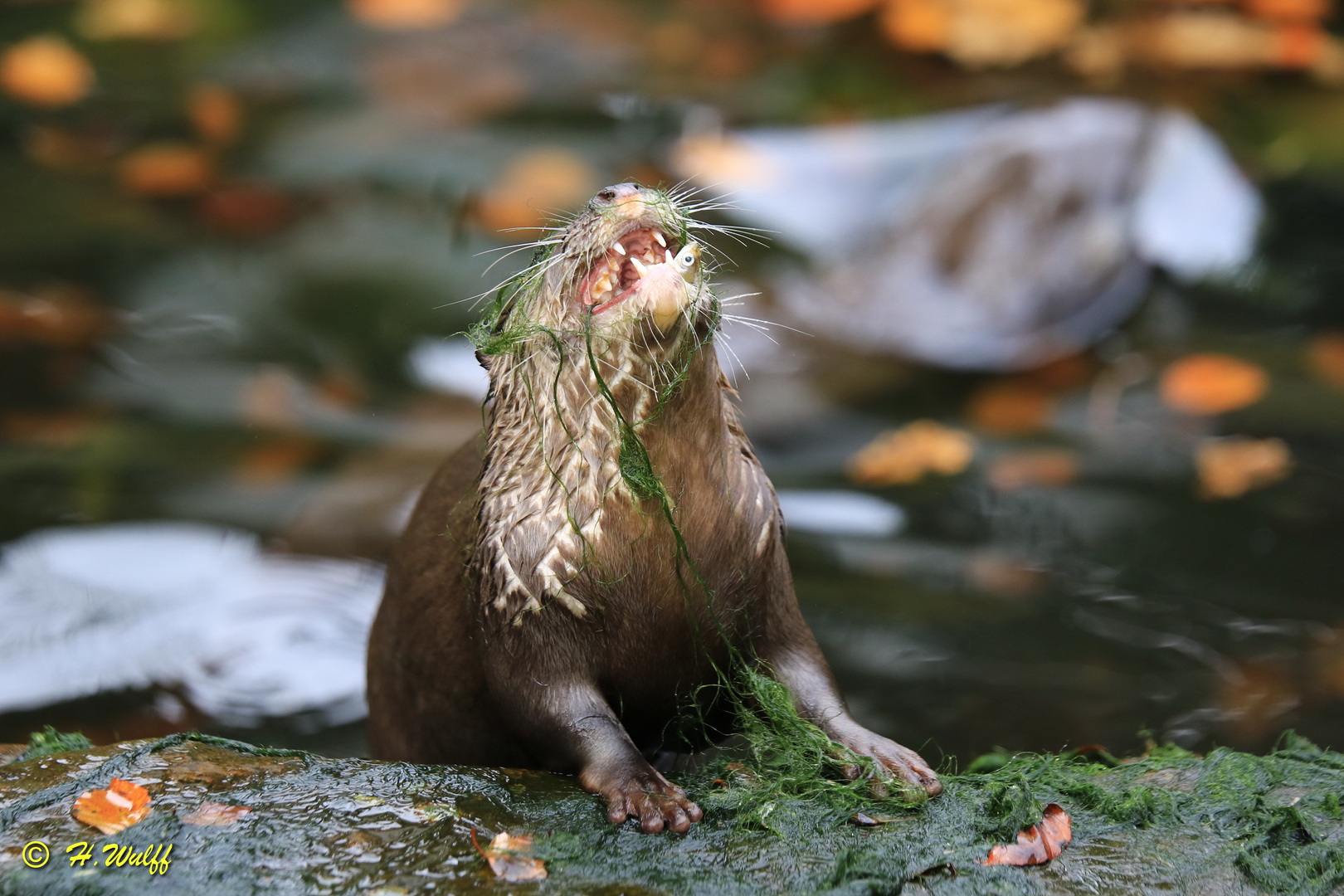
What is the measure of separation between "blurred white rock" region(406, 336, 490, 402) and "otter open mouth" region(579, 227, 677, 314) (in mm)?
4025

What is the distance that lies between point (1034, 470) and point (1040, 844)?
4.04m

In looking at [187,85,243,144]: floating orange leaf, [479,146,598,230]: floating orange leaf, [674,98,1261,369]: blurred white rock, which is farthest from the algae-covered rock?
[187,85,243,144]: floating orange leaf

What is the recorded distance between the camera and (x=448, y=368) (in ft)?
24.8

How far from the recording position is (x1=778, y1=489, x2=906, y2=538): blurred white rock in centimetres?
646

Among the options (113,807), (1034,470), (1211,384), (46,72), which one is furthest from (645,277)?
(46,72)

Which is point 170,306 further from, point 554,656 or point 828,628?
point 554,656

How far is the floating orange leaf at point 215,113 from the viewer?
8.75 metres

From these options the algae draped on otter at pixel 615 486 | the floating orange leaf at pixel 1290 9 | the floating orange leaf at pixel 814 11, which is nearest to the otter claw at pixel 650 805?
the algae draped on otter at pixel 615 486

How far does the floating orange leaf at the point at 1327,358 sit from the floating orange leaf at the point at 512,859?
5.92 m

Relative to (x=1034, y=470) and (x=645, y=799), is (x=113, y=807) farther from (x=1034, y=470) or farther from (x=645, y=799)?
(x=1034, y=470)

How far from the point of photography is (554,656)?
3.33 m

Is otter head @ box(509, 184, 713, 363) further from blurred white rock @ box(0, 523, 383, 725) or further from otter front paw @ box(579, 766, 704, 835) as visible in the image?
blurred white rock @ box(0, 523, 383, 725)

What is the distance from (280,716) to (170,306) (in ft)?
11.5

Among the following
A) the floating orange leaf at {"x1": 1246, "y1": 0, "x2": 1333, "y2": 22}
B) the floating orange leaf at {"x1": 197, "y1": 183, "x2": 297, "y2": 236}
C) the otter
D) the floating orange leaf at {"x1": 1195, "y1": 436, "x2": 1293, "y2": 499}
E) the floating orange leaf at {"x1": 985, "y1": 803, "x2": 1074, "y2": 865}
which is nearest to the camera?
the floating orange leaf at {"x1": 985, "y1": 803, "x2": 1074, "y2": 865}
